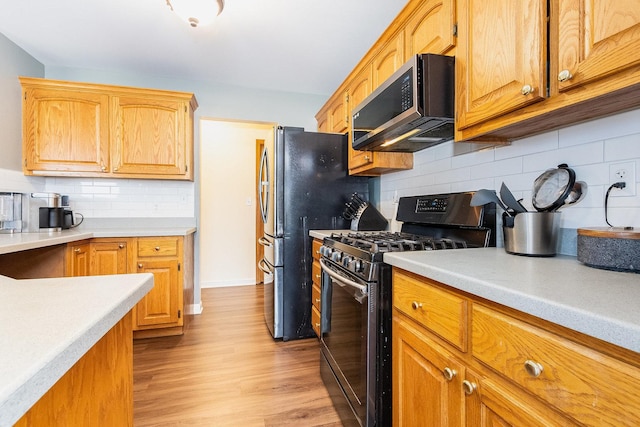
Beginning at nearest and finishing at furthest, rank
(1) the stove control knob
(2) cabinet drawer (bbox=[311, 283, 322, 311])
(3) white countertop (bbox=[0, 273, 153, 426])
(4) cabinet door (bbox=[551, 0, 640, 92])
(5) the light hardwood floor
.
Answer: (3) white countertop (bbox=[0, 273, 153, 426]), (4) cabinet door (bbox=[551, 0, 640, 92]), (1) the stove control knob, (5) the light hardwood floor, (2) cabinet drawer (bbox=[311, 283, 322, 311])

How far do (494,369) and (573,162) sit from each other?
34.8 inches

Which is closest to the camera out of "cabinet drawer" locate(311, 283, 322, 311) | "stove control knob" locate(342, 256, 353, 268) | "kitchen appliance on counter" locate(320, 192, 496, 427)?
"kitchen appliance on counter" locate(320, 192, 496, 427)

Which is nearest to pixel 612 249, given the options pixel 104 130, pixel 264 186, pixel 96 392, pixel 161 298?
pixel 96 392

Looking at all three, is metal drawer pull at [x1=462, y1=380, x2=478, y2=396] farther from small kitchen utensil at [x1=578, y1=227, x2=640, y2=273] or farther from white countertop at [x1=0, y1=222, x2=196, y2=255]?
white countertop at [x1=0, y1=222, x2=196, y2=255]

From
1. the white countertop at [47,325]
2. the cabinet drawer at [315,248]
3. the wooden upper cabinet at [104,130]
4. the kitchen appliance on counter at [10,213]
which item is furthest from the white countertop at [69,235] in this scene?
the white countertop at [47,325]

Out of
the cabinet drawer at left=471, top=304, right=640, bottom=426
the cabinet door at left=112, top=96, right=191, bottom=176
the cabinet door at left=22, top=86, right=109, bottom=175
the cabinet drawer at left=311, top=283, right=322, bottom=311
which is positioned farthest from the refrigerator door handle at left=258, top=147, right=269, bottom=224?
the cabinet drawer at left=471, top=304, right=640, bottom=426

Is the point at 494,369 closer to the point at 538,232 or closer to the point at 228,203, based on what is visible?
the point at 538,232

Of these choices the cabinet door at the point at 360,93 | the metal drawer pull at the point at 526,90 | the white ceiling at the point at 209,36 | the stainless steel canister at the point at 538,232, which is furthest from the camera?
the cabinet door at the point at 360,93

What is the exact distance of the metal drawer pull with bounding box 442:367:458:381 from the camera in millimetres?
866

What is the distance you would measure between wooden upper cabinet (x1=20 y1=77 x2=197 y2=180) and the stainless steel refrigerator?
967mm

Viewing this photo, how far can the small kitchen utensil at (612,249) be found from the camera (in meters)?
0.82

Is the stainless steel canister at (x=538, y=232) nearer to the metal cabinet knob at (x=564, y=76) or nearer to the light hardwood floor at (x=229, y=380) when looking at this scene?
the metal cabinet knob at (x=564, y=76)

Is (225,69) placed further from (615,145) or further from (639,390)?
(639,390)

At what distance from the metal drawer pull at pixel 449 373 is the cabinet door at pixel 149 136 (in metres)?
2.68
